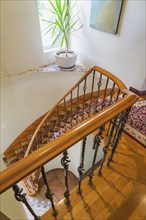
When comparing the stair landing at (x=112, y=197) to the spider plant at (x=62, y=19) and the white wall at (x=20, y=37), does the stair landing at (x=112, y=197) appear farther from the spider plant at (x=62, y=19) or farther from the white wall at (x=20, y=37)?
the white wall at (x=20, y=37)

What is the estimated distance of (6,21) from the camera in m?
2.98

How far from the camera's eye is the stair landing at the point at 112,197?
1.09 metres

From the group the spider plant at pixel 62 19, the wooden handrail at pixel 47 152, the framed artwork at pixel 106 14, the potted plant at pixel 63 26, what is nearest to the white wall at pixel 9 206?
the wooden handrail at pixel 47 152

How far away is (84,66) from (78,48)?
47 centimetres

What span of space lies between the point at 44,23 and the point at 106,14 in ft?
5.00

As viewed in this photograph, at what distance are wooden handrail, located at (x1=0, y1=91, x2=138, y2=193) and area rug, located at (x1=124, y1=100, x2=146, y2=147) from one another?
1.30 meters

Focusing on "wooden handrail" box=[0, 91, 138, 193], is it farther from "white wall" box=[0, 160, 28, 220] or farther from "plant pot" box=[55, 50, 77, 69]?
"plant pot" box=[55, 50, 77, 69]

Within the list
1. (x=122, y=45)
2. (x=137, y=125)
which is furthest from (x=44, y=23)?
(x=137, y=125)

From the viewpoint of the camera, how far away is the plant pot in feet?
11.5

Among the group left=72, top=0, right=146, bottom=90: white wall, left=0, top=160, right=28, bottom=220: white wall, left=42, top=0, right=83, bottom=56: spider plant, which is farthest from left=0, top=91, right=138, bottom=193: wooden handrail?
left=42, top=0, right=83, bottom=56: spider plant

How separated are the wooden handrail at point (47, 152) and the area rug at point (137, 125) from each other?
1295 millimetres

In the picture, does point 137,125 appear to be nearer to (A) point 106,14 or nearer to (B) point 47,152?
(B) point 47,152

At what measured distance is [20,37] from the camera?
329cm

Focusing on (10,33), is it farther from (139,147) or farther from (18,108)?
(139,147)
